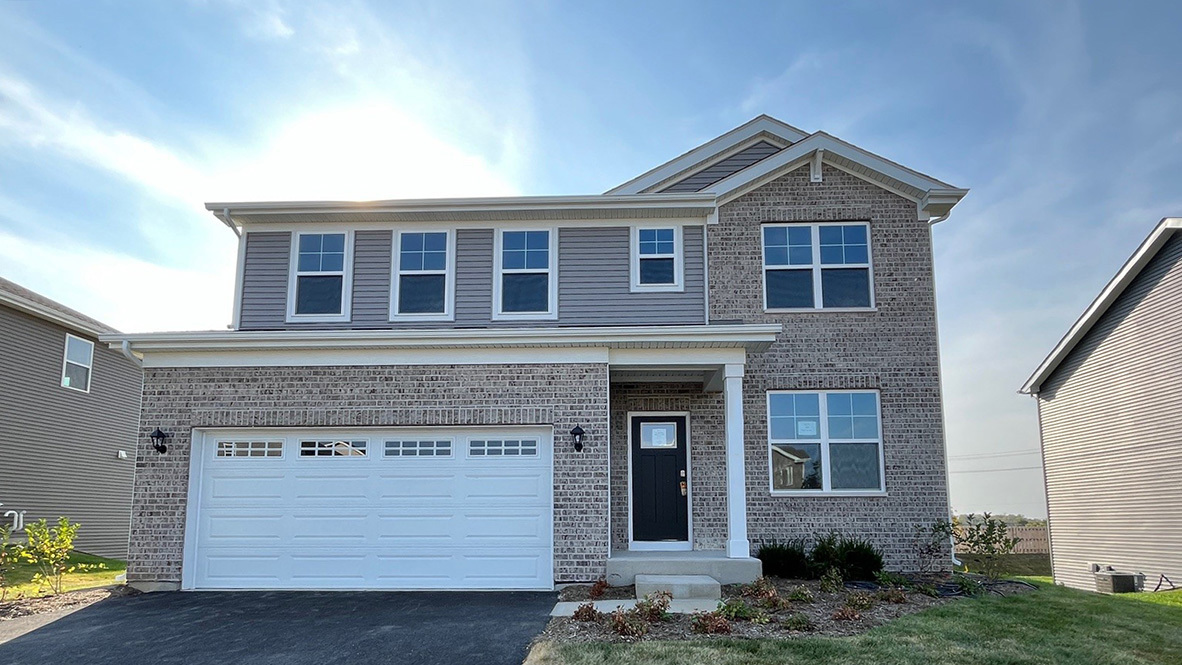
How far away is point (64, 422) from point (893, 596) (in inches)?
686

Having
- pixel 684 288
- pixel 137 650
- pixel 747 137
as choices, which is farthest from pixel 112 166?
pixel 747 137

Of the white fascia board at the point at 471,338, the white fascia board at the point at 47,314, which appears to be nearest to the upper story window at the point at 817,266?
the white fascia board at the point at 471,338

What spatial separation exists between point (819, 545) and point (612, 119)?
7.70m

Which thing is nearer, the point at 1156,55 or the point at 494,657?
the point at 494,657

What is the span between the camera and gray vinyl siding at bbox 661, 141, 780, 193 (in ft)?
48.6

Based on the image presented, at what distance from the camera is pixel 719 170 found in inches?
586

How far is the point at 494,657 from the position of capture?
7781mm

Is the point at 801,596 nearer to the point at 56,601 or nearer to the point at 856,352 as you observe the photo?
the point at 856,352

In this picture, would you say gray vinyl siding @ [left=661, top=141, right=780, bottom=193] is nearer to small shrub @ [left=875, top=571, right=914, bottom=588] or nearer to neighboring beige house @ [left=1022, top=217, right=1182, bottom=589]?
small shrub @ [left=875, top=571, right=914, bottom=588]

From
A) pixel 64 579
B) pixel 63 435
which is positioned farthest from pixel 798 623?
pixel 63 435

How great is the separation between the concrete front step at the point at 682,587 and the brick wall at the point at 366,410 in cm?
110

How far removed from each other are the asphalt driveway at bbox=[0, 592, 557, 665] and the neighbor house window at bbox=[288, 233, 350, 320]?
15.1 ft

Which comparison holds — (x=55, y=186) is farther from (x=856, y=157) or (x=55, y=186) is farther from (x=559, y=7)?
(x=856, y=157)

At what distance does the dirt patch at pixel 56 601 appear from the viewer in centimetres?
1026
